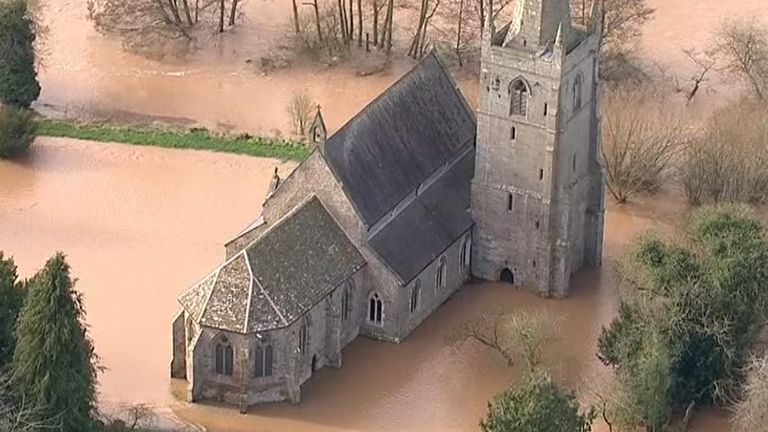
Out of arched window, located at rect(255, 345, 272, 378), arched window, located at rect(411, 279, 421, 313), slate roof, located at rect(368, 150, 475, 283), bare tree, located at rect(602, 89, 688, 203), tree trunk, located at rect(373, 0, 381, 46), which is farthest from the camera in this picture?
tree trunk, located at rect(373, 0, 381, 46)

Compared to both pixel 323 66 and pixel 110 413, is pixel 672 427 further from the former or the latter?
pixel 323 66

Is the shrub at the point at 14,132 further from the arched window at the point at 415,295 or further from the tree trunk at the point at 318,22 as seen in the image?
the arched window at the point at 415,295

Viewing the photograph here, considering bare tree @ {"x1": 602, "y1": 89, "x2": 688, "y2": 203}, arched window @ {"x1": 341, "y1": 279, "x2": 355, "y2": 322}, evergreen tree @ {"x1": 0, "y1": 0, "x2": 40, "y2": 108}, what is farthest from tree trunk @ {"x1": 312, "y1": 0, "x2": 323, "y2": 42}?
arched window @ {"x1": 341, "y1": 279, "x2": 355, "y2": 322}

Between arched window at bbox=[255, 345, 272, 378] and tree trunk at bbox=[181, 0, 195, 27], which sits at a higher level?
tree trunk at bbox=[181, 0, 195, 27]

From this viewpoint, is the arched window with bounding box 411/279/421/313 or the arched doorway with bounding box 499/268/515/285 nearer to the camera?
the arched window with bounding box 411/279/421/313

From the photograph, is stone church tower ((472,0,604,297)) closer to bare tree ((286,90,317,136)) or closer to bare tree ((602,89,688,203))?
bare tree ((602,89,688,203))

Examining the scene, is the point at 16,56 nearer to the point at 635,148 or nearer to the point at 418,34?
the point at 418,34

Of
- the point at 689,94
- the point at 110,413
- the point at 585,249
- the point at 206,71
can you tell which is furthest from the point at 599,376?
the point at 206,71
